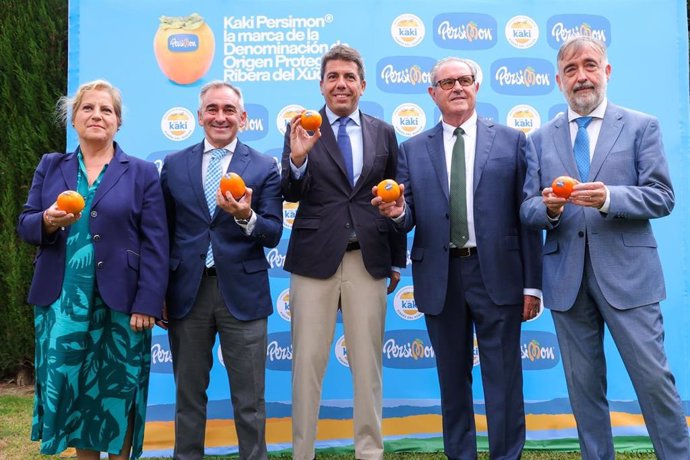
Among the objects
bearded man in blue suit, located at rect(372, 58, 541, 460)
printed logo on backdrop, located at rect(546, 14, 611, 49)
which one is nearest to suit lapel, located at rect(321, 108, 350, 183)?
bearded man in blue suit, located at rect(372, 58, 541, 460)

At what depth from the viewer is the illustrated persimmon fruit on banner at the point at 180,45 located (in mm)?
4570

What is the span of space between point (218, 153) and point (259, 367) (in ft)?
3.94

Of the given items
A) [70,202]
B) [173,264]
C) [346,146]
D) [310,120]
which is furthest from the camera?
[346,146]

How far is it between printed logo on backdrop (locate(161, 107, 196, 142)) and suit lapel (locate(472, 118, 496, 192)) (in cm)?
217

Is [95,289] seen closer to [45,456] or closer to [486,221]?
[45,456]

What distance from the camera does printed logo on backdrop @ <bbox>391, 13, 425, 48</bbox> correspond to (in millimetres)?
4609

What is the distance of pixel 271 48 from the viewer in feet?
15.1

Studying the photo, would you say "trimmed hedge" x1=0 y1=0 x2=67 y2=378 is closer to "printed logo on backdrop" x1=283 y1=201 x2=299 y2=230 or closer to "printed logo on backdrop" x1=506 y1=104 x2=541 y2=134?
"printed logo on backdrop" x1=283 y1=201 x2=299 y2=230

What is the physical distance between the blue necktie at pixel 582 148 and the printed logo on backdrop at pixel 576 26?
172 centimetres

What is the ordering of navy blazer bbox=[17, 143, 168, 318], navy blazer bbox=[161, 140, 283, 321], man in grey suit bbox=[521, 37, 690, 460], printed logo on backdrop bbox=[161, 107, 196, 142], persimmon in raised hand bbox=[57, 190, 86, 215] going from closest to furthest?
persimmon in raised hand bbox=[57, 190, 86, 215] < man in grey suit bbox=[521, 37, 690, 460] < navy blazer bbox=[17, 143, 168, 318] < navy blazer bbox=[161, 140, 283, 321] < printed logo on backdrop bbox=[161, 107, 196, 142]

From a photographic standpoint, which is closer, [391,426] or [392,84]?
[391,426]

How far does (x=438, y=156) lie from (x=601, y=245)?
3.29 ft

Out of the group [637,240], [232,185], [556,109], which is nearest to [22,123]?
[232,185]

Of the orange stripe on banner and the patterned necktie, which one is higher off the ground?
the patterned necktie
